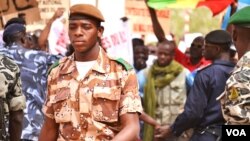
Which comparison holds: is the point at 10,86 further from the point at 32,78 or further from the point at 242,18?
the point at 32,78

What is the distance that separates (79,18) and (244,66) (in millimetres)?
1116

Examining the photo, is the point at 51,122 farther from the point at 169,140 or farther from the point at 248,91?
the point at 169,140

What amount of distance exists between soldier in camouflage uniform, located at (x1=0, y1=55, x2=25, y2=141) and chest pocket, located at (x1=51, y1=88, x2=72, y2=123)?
55 centimetres

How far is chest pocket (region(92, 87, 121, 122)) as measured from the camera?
5020mm

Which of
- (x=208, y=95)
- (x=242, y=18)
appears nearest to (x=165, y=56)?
(x=208, y=95)

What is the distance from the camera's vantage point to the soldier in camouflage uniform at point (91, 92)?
5023mm

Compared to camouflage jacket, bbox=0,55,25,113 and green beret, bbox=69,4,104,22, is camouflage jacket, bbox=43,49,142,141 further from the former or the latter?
camouflage jacket, bbox=0,55,25,113

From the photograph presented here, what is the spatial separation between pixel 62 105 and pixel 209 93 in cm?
224

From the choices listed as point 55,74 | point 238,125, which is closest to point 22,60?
point 55,74

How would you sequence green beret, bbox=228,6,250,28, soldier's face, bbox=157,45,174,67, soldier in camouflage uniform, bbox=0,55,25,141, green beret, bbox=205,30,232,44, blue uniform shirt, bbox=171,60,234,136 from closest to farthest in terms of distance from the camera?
green beret, bbox=228,6,250,28, soldier in camouflage uniform, bbox=0,55,25,141, blue uniform shirt, bbox=171,60,234,136, green beret, bbox=205,30,232,44, soldier's face, bbox=157,45,174,67

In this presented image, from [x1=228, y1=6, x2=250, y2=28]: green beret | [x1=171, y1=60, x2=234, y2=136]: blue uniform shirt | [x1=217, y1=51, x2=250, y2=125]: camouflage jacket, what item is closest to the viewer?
[x1=217, y1=51, x2=250, y2=125]: camouflage jacket

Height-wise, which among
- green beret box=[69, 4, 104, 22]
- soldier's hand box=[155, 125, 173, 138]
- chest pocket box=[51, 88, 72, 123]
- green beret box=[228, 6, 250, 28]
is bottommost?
soldier's hand box=[155, 125, 173, 138]

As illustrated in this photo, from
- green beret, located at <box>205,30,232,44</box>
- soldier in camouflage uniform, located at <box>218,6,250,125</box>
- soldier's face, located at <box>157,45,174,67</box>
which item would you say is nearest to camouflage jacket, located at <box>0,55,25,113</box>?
soldier in camouflage uniform, located at <box>218,6,250,125</box>

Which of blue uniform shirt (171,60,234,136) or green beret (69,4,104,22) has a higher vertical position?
green beret (69,4,104,22)
